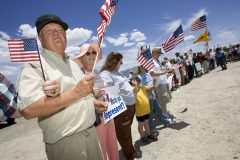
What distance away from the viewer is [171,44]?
7574 mm

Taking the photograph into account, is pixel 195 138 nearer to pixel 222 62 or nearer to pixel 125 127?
pixel 125 127

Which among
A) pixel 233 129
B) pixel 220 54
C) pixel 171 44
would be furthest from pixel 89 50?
pixel 220 54

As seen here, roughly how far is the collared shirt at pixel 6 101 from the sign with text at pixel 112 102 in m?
1.36

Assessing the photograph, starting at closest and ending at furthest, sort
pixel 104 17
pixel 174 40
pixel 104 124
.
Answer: pixel 104 17 < pixel 104 124 < pixel 174 40

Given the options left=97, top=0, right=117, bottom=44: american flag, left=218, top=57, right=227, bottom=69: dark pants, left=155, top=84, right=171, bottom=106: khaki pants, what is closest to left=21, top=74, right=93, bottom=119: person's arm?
left=97, top=0, right=117, bottom=44: american flag

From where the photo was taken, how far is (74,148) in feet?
6.21

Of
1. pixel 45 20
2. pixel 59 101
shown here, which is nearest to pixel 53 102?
pixel 59 101

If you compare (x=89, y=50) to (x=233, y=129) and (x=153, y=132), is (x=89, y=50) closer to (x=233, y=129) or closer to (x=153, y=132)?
(x=153, y=132)

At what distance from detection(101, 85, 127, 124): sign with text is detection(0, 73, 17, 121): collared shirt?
136 centimetres

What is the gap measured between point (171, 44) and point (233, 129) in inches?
152

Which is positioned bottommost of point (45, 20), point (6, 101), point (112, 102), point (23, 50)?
point (112, 102)

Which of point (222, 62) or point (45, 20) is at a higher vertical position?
point (45, 20)

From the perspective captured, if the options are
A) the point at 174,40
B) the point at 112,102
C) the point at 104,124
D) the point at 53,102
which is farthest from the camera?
the point at 174,40

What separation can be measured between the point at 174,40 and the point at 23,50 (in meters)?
6.60
